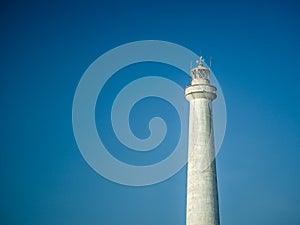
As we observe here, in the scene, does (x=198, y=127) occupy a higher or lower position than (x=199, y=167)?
higher

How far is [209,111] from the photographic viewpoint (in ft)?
108

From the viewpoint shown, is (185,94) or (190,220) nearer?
(190,220)

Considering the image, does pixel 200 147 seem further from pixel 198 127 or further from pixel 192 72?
pixel 192 72

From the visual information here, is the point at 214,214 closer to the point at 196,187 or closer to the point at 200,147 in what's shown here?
the point at 196,187

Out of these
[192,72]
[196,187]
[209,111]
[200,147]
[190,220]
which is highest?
[192,72]

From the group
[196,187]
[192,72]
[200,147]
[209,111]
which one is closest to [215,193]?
[196,187]

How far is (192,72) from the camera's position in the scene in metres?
34.8

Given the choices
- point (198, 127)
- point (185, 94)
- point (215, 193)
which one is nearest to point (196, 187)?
point (215, 193)

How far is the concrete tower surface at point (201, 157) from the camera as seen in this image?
3031 centimetres

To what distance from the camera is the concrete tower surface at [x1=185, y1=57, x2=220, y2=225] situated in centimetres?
3031

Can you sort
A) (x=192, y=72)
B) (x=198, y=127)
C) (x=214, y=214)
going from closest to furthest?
1. (x=214, y=214)
2. (x=198, y=127)
3. (x=192, y=72)

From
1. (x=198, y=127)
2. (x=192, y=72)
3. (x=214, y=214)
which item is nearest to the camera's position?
(x=214, y=214)

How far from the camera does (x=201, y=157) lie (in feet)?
103

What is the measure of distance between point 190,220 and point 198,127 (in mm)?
7030
